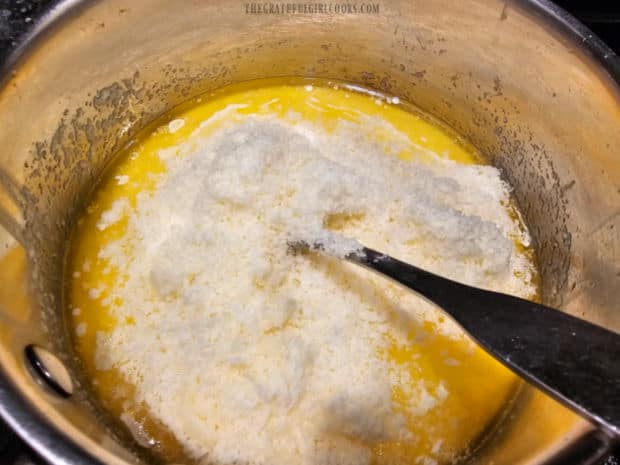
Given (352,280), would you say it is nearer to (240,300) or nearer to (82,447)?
(240,300)

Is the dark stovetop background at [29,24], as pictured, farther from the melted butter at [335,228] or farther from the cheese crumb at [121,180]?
the cheese crumb at [121,180]

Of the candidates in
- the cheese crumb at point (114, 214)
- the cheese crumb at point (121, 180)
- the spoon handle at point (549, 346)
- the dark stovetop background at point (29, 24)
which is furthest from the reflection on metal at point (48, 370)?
the spoon handle at point (549, 346)

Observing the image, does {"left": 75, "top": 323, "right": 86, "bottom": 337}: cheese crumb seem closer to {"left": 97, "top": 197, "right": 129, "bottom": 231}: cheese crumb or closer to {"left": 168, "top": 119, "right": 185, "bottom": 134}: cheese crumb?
{"left": 97, "top": 197, "right": 129, "bottom": 231}: cheese crumb

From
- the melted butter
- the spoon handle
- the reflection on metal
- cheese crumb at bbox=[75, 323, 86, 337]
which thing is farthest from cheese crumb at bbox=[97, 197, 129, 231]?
the spoon handle

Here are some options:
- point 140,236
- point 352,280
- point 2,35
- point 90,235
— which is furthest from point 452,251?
point 2,35

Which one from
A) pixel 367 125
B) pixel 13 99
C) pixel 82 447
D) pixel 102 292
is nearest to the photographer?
pixel 82 447

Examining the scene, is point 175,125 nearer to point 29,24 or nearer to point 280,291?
point 29,24
